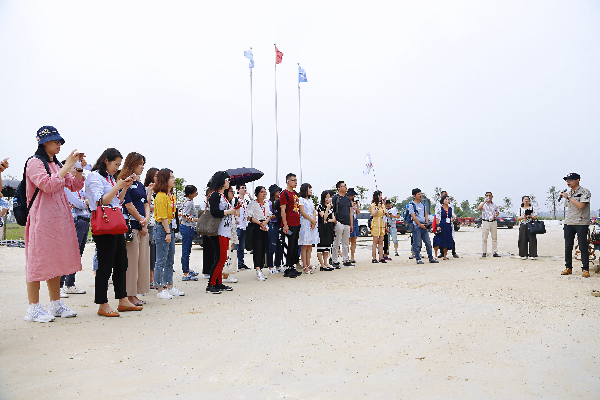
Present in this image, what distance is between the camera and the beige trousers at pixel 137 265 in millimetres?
5527

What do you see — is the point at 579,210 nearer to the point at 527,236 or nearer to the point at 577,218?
the point at 577,218

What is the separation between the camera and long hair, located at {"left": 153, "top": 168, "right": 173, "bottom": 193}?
6221mm

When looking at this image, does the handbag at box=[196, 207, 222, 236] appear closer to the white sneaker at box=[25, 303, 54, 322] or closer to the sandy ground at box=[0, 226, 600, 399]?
the sandy ground at box=[0, 226, 600, 399]

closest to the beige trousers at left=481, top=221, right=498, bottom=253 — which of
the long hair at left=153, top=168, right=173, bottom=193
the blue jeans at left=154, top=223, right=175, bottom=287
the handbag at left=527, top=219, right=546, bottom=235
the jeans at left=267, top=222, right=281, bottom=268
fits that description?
the handbag at left=527, top=219, right=546, bottom=235

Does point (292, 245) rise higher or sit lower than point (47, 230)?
lower

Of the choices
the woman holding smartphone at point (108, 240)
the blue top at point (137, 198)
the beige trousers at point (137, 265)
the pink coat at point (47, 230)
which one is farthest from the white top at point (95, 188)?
the beige trousers at point (137, 265)

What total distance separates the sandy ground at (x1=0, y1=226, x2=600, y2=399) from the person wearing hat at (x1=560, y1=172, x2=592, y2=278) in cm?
172

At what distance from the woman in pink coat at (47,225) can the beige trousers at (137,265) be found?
92 centimetres

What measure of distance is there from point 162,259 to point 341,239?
16.6ft

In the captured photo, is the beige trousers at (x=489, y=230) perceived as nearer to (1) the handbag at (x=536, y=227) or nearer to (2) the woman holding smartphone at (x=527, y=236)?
(2) the woman holding smartphone at (x=527, y=236)

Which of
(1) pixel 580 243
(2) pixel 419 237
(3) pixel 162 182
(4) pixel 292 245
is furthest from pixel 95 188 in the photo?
(1) pixel 580 243

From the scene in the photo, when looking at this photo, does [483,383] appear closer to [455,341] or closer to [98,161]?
[455,341]

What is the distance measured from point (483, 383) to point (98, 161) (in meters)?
4.63

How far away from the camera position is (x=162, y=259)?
6207 mm
